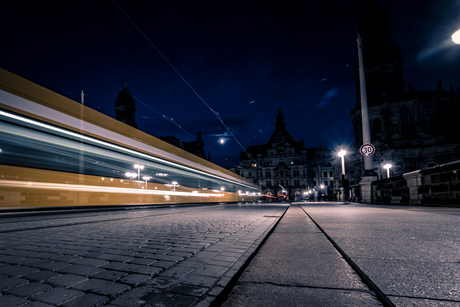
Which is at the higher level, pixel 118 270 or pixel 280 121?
pixel 280 121

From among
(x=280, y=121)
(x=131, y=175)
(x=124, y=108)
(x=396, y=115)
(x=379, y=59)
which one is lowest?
(x=131, y=175)

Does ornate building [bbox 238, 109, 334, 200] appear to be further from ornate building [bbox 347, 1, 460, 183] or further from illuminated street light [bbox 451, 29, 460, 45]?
illuminated street light [bbox 451, 29, 460, 45]

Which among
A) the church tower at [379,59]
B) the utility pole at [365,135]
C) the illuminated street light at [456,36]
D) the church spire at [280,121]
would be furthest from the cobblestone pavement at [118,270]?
the church spire at [280,121]

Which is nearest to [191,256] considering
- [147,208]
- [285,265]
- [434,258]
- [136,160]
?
[285,265]

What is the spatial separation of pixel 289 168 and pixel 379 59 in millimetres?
31525

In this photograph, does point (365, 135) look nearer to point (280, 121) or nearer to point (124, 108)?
point (124, 108)

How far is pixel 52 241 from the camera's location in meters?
3.28

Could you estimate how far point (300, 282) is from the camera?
1.69 meters

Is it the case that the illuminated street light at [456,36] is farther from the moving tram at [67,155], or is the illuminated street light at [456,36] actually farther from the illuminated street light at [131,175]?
the illuminated street light at [131,175]

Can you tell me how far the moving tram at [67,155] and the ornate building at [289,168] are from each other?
56831mm

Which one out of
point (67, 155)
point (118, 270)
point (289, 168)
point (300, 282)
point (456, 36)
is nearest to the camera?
point (300, 282)

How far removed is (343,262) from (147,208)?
33.8ft

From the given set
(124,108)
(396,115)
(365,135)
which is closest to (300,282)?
(365,135)

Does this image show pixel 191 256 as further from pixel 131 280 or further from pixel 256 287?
pixel 256 287
